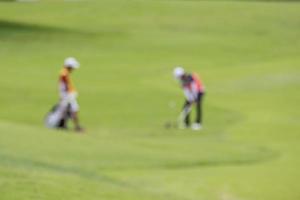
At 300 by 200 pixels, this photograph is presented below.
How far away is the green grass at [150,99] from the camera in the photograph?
1388cm

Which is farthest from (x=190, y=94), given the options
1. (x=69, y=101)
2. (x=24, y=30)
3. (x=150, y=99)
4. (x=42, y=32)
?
(x=24, y=30)

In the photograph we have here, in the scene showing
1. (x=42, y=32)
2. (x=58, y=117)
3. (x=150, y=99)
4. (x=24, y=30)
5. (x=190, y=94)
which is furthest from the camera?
(x=24, y=30)

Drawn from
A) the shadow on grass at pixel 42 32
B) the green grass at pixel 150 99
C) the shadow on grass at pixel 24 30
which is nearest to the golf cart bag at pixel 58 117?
the green grass at pixel 150 99

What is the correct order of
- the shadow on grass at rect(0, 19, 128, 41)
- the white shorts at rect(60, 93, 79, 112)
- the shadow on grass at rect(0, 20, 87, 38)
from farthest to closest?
1. the shadow on grass at rect(0, 20, 87, 38)
2. the shadow on grass at rect(0, 19, 128, 41)
3. the white shorts at rect(60, 93, 79, 112)

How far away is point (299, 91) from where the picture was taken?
39094mm

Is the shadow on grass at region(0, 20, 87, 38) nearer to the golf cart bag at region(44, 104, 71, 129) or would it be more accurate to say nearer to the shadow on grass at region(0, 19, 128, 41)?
the shadow on grass at region(0, 19, 128, 41)

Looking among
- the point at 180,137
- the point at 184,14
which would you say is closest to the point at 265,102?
the point at 180,137

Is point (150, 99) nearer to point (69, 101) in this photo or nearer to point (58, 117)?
point (69, 101)

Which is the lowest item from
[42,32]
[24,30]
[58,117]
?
[58,117]

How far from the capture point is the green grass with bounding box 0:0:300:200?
13875mm

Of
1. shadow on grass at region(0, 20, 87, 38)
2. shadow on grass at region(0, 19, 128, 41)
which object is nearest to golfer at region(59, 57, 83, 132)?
shadow on grass at region(0, 19, 128, 41)

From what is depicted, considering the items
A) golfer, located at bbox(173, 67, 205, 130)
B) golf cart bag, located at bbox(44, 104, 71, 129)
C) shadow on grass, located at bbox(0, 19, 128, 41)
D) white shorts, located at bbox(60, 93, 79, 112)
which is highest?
shadow on grass, located at bbox(0, 19, 128, 41)

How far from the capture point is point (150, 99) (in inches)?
1308

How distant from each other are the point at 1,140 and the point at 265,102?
20074mm
